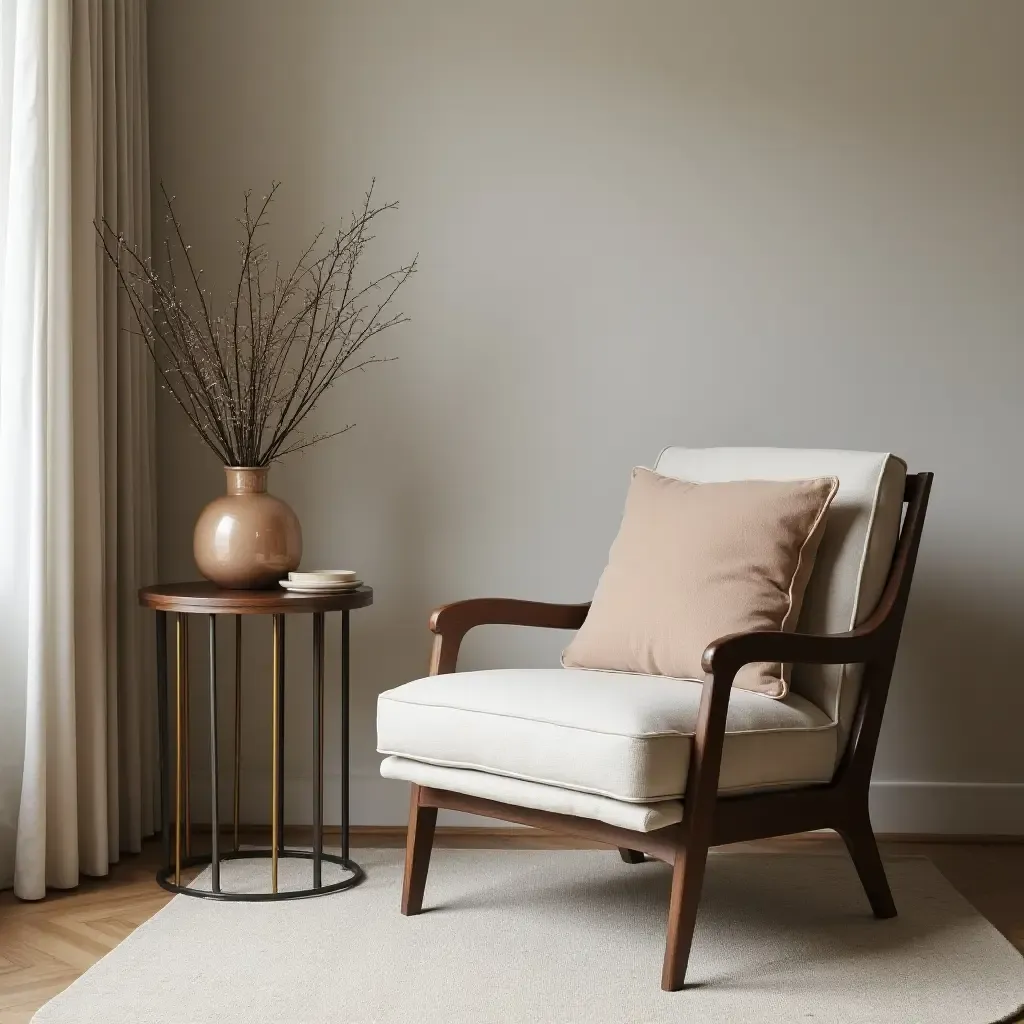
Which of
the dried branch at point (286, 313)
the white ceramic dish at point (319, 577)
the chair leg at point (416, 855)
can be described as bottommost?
the chair leg at point (416, 855)

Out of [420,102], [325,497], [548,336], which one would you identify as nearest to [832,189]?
[548,336]

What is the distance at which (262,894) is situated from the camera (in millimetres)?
2660

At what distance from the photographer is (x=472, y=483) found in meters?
3.32

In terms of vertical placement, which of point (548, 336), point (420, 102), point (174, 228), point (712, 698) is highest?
point (420, 102)

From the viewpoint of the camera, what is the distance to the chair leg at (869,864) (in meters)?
2.51

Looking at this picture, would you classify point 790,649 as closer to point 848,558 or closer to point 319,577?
point 848,558

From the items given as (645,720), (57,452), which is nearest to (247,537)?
(57,452)

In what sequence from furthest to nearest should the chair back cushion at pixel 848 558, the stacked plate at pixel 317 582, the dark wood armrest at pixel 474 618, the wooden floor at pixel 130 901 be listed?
the stacked plate at pixel 317 582 → the dark wood armrest at pixel 474 618 → the chair back cushion at pixel 848 558 → the wooden floor at pixel 130 901

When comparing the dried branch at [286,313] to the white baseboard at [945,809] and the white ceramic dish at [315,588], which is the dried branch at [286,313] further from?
the white baseboard at [945,809]

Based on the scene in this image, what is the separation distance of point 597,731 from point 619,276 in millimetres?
1530

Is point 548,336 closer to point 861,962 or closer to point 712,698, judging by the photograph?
point 712,698

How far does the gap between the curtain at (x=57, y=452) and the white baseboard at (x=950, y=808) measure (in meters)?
1.90

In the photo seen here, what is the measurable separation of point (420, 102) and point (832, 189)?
1.07 metres

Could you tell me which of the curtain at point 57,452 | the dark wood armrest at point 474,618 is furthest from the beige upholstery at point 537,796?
the curtain at point 57,452
